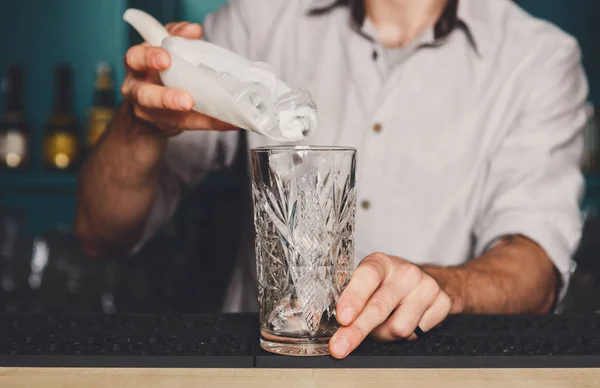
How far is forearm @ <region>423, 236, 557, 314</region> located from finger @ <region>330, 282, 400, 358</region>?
343mm

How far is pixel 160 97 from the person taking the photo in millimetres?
914

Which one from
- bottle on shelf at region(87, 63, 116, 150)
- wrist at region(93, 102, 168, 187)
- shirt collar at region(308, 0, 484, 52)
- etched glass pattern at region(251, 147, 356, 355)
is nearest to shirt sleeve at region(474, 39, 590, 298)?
shirt collar at region(308, 0, 484, 52)

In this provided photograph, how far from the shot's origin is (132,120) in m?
1.23

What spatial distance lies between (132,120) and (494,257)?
2.41 ft

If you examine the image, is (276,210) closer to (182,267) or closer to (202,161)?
(202,161)

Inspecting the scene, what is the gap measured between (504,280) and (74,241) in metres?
1.35

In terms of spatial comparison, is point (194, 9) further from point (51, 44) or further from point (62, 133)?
point (62, 133)

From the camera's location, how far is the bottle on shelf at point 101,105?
2.05 m

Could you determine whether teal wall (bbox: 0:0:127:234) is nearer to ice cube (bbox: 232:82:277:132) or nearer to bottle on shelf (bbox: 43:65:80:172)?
bottle on shelf (bbox: 43:65:80:172)

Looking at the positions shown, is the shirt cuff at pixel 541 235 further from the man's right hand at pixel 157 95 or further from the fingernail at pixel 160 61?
the fingernail at pixel 160 61

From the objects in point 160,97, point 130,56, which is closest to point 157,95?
point 160,97

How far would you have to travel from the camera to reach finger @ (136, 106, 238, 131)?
102cm

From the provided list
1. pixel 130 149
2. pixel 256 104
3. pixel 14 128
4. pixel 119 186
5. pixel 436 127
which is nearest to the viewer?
pixel 256 104

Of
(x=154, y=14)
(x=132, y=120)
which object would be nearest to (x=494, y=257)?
(x=132, y=120)
